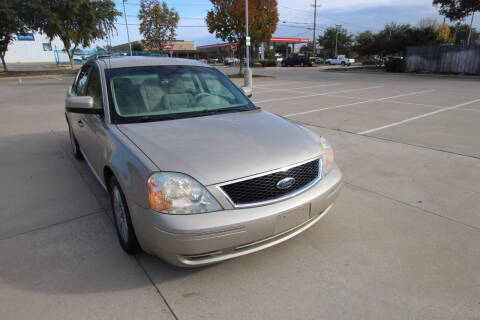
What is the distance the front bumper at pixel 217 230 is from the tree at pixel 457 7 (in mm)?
29552

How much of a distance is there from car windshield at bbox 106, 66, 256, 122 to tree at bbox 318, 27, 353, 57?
74914mm

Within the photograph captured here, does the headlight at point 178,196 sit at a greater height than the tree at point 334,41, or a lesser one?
lesser

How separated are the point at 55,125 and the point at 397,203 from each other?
758 centimetres

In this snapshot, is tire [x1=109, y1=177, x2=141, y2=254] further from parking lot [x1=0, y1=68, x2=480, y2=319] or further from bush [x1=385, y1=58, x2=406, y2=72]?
bush [x1=385, y1=58, x2=406, y2=72]

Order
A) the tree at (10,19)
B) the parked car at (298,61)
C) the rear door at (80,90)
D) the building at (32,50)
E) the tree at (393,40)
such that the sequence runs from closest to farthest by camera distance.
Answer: the rear door at (80,90) → the tree at (10,19) → the tree at (393,40) → the parked car at (298,61) → the building at (32,50)

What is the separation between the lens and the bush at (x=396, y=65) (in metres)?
29.0

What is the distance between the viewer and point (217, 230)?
2.05 m

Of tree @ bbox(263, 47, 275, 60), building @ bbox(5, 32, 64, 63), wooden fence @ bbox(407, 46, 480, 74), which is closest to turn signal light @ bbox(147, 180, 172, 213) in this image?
wooden fence @ bbox(407, 46, 480, 74)

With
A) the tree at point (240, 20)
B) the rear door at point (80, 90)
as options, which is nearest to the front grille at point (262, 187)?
the rear door at point (80, 90)

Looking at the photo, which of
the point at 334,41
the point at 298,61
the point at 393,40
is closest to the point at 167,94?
the point at 393,40

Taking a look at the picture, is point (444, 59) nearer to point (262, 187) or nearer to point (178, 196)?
point (262, 187)

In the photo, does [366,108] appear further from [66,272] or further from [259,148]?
[66,272]

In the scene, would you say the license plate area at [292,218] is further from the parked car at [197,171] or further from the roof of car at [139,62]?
the roof of car at [139,62]

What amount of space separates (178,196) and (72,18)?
34.2 m
